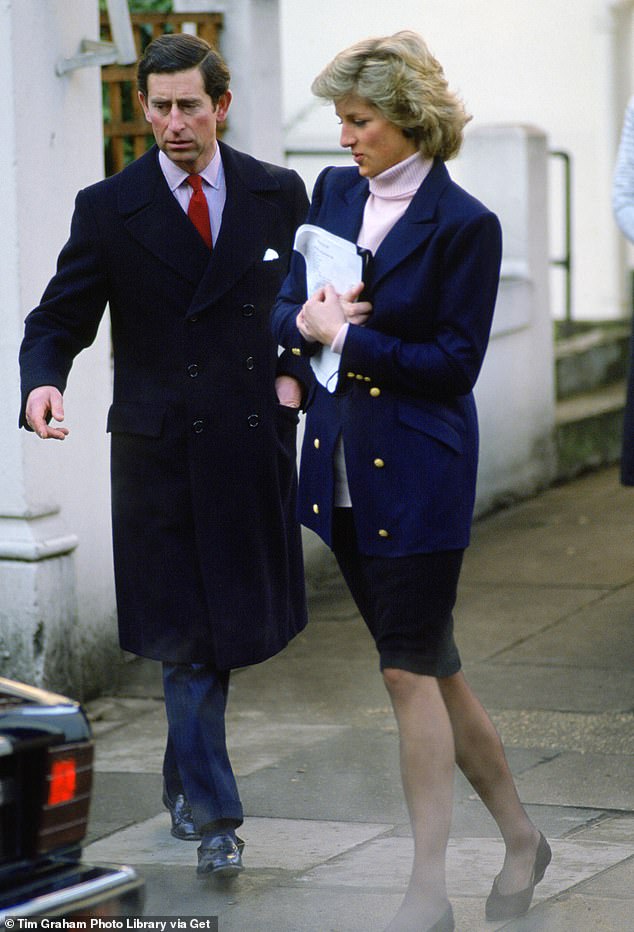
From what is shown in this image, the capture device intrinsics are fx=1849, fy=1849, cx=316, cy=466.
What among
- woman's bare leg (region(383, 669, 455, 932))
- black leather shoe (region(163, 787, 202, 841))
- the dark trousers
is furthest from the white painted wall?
woman's bare leg (region(383, 669, 455, 932))

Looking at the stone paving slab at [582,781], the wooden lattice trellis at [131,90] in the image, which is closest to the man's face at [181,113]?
the stone paving slab at [582,781]

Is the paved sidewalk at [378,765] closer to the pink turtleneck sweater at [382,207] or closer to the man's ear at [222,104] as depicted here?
the pink turtleneck sweater at [382,207]

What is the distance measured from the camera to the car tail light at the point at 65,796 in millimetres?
3010

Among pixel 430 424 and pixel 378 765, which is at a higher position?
pixel 430 424

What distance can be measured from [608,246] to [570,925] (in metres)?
10.2

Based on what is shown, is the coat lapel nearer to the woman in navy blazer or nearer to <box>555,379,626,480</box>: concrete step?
the woman in navy blazer

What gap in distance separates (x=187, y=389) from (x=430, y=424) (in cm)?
83

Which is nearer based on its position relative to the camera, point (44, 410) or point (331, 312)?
point (331, 312)

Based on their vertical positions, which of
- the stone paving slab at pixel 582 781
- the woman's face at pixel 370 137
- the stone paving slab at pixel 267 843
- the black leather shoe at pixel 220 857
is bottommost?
the stone paving slab at pixel 582 781

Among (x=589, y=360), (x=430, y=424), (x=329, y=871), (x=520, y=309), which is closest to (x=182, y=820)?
(x=329, y=871)

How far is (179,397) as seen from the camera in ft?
14.8

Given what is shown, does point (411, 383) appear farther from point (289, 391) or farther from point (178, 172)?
point (178, 172)

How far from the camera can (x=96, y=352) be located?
6.30 meters

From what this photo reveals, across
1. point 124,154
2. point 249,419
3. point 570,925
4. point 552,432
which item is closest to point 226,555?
point 249,419
